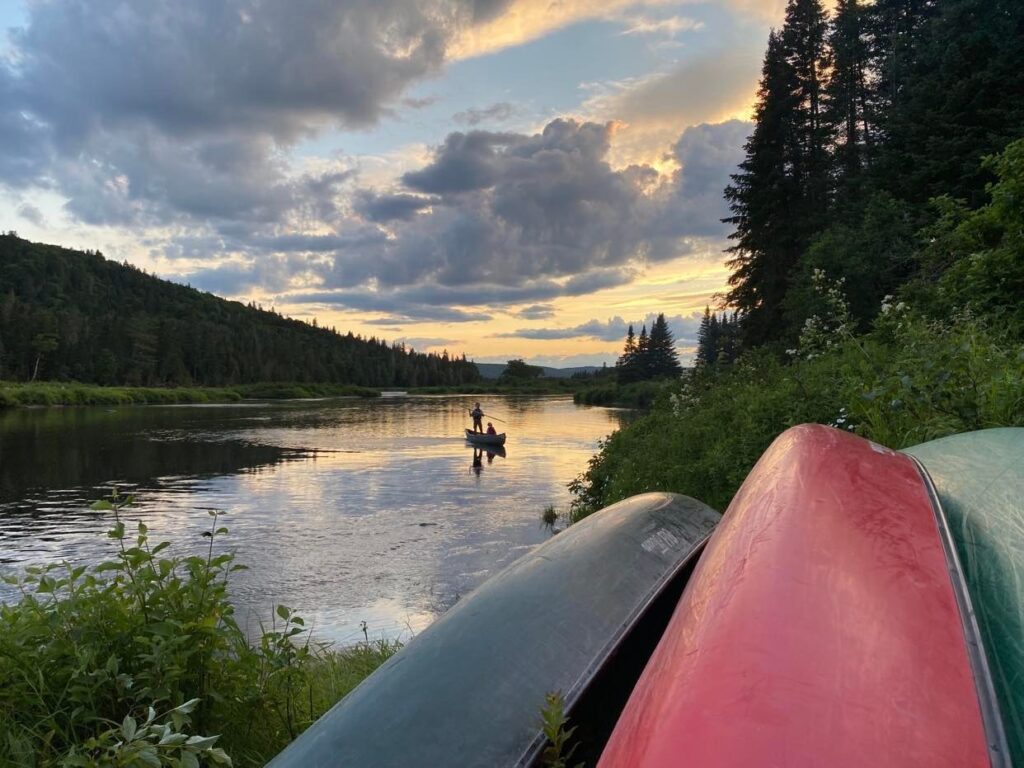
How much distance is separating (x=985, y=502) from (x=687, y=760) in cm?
150

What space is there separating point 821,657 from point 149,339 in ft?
375

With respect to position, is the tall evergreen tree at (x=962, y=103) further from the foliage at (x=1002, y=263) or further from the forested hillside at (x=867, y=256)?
the foliage at (x=1002, y=263)

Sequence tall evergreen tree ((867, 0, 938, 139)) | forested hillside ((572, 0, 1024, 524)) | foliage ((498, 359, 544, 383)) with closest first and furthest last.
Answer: forested hillside ((572, 0, 1024, 524)), tall evergreen tree ((867, 0, 938, 139)), foliage ((498, 359, 544, 383))

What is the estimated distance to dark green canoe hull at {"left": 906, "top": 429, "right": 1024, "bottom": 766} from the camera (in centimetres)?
121

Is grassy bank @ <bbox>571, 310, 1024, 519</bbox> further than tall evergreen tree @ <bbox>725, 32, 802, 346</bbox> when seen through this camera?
No

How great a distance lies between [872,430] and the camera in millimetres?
5035

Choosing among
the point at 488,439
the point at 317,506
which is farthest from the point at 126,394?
the point at 317,506

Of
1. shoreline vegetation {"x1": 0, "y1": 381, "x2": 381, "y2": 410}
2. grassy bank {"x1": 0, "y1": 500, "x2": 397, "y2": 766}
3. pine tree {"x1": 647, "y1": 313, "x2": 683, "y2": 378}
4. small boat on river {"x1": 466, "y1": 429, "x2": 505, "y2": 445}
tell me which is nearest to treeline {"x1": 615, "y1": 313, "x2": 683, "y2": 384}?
pine tree {"x1": 647, "y1": 313, "x2": 683, "y2": 378}

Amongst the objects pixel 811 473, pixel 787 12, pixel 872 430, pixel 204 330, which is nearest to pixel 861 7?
pixel 787 12

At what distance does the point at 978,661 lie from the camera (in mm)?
1210

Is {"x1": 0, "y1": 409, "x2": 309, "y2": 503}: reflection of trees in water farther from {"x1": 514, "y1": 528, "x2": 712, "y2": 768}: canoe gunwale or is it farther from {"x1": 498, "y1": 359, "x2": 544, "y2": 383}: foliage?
{"x1": 498, "y1": 359, "x2": 544, "y2": 383}: foliage

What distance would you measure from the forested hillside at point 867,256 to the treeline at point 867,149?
7cm

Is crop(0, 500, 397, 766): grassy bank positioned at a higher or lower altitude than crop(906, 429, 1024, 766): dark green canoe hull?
lower

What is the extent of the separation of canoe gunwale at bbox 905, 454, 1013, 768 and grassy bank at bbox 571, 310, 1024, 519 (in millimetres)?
2689
